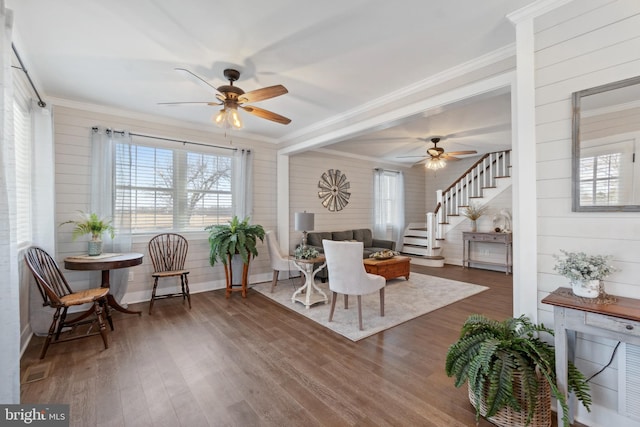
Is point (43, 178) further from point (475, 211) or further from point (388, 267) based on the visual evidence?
point (475, 211)

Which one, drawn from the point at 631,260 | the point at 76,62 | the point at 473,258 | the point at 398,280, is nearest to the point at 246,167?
the point at 76,62

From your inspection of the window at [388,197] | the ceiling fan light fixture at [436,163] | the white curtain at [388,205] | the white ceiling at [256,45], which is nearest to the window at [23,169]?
the white ceiling at [256,45]

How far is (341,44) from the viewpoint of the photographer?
240 cm

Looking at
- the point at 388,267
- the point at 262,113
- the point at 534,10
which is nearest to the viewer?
the point at 534,10

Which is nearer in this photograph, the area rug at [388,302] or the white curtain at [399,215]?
the area rug at [388,302]

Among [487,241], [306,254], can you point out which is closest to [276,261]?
[306,254]

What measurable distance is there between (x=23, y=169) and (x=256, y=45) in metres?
2.81

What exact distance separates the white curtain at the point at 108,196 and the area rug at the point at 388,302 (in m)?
1.98

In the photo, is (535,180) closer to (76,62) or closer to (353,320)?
(353,320)

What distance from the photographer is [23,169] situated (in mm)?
2959

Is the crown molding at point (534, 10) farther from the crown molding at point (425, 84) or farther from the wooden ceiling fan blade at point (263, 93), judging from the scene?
the wooden ceiling fan blade at point (263, 93)

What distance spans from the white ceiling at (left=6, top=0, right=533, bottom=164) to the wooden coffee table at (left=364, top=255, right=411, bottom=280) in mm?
2520

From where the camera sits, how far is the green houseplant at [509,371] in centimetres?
159

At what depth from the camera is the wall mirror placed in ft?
5.43
